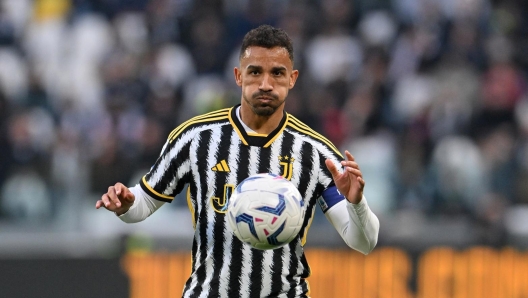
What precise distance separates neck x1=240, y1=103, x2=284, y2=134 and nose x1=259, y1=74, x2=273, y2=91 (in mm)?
220

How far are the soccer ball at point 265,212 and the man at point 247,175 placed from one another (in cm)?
26

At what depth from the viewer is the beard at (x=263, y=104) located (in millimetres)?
5402

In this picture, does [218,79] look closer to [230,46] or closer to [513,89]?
[230,46]

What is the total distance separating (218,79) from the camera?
13.3 m

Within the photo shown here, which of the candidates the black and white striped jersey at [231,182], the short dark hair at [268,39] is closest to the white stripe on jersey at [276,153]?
the black and white striped jersey at [231,182]

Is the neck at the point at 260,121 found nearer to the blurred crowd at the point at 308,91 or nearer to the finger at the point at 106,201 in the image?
the finger at the point at 106,201

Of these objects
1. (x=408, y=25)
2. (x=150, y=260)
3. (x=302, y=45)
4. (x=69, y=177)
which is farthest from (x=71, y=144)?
(x=408, y=25)

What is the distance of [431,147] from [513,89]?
1921 mm

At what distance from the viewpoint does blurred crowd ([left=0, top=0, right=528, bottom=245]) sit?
11.0 m

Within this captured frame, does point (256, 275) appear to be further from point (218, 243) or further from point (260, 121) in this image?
point (260, 121)

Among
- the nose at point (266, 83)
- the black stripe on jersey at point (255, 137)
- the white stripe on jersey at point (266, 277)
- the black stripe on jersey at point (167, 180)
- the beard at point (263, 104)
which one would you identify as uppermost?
the nose at point (266, 83)

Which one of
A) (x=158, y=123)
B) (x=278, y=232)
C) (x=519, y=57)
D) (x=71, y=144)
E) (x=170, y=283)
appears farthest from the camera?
(x=519, y=57)

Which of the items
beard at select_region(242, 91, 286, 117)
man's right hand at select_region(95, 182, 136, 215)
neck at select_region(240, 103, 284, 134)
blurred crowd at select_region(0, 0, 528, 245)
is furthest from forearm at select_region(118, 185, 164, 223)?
blurred crowd at select_region(0, 0, 528, 245)

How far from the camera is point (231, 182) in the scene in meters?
5.46
